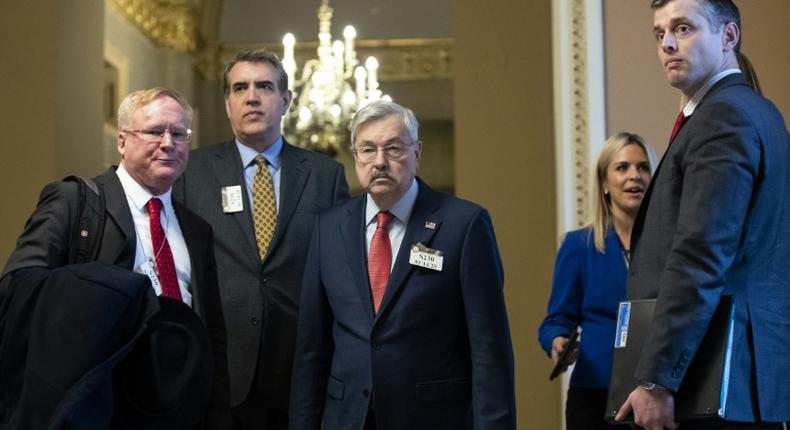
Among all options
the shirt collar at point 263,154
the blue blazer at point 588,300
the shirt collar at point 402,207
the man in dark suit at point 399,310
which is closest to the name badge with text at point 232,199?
the shirt collar at point 263,154

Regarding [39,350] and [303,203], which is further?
[303,203]

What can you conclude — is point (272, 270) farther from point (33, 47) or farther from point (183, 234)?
point (33, 47)

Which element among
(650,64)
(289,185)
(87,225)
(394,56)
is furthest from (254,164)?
(394,56)

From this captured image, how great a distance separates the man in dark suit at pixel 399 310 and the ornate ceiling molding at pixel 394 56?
10379 mm

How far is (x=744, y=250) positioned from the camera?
8.66 feet

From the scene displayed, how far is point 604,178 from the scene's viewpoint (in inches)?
169

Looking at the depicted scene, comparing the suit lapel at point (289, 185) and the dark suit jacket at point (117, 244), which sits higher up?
the suit lapel at point (289, 185)

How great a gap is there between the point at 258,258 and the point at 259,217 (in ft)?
0.56

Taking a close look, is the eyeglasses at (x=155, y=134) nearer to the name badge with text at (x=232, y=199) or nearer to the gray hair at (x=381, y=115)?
the gray hair at (x=381, y=115)

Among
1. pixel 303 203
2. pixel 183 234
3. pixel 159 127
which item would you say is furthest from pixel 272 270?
pixel 159 127

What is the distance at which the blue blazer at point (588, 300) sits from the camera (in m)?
4.06

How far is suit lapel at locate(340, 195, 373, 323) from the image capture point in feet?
11.3

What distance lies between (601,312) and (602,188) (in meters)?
0.49

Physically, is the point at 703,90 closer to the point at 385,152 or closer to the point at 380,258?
the point at 385,152
